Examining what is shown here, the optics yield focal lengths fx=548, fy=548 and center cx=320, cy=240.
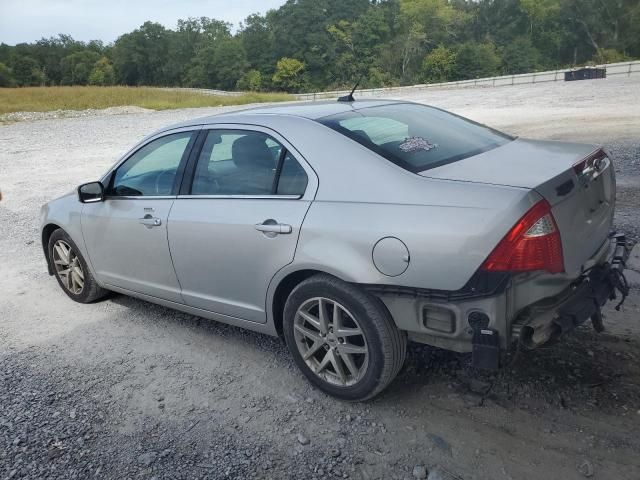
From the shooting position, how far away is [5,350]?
4.15m

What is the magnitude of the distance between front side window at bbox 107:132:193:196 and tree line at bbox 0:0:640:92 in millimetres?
65284

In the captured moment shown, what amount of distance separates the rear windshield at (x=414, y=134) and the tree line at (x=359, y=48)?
64.6 metres

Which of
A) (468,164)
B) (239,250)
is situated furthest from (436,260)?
(239,250)

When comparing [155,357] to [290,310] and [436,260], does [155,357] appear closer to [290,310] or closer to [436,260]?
[290,310]

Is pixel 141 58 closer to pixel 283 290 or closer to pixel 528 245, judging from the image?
pixel 283 290

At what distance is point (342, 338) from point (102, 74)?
118 meters

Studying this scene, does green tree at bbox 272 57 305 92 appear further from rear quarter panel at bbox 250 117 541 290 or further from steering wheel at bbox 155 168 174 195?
rear quarter panel at bbox 250 117 541 290

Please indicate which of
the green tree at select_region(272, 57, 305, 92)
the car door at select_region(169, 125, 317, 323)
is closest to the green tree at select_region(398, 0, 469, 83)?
the green tree at select_region(272, 57, 305, 92)

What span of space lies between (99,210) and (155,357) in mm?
1313

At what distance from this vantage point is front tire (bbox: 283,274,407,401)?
2850mm

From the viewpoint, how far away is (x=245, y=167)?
3531 mm

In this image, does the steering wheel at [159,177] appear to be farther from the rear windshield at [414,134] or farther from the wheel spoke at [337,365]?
the wheel spoke at [337,365]

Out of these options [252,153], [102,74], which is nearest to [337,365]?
[252,153]

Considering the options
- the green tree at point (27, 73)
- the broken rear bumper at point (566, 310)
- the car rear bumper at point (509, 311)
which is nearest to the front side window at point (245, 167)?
the car rear bumper at point (509, 311)
